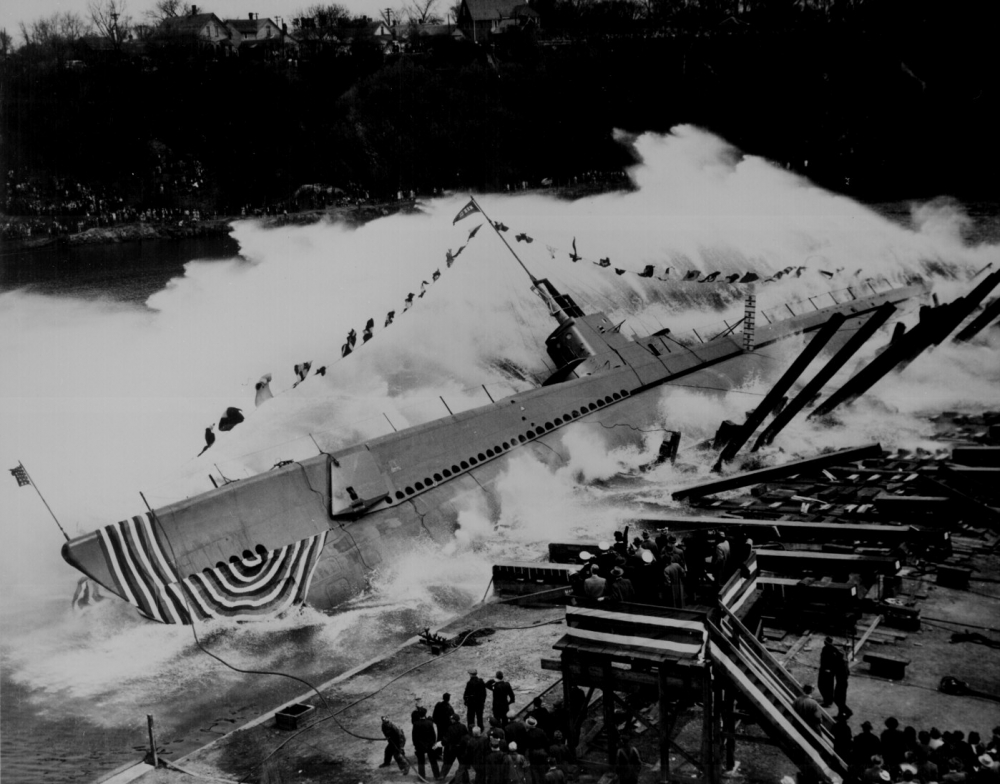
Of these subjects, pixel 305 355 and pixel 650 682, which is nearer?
pixel 650 682

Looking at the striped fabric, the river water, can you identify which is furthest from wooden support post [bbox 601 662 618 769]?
the striped fabric

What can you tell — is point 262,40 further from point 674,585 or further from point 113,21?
point 674,585

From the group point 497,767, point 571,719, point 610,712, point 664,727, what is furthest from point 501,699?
point 664,727

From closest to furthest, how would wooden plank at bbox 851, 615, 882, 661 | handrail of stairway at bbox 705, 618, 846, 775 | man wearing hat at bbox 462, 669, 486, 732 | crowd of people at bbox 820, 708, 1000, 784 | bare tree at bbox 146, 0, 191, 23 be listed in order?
crowd of people at bbox 820, 708, 1000, 784
handrail of stairway at bbox 705, 618, 846, 775
man wearing hat at bbox 462, 669, 486, 732
wooden plank at bbox 851, 615, 882, 661
bare tree at bbox 146, 0, 191, 23

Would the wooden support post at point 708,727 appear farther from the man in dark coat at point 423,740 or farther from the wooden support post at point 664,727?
the man in dark coat at point 423,740

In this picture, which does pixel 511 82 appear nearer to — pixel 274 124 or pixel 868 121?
pixel 274 124

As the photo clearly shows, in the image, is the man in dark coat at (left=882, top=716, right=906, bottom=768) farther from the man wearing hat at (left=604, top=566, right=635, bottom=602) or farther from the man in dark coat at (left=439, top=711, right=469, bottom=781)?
the man in dark coat at (left=439, top=711, right=469, bottom=781)

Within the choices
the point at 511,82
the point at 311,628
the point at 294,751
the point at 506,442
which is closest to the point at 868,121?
the point at 511,82

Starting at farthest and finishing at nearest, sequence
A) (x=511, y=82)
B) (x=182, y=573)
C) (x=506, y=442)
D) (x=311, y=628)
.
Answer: (x=511, y=82)
(x=506, y=442)
(x=311, y=628)
(x=182, y=573)
